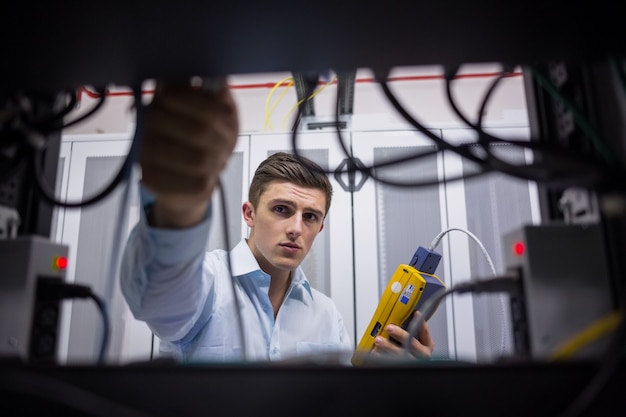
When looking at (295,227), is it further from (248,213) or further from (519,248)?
(519,248)

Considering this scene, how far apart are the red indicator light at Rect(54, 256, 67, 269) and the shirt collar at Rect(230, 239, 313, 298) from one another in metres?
0.98

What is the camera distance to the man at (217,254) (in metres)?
0.46

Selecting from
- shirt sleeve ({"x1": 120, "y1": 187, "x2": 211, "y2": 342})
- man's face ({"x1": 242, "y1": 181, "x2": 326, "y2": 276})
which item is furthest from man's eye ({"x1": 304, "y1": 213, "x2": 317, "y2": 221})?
shirt sleeve ({"x1": 120, "y1": 187, "x2": 211, "y2": 342})

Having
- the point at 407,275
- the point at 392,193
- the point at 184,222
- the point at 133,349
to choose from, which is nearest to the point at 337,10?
the point at 184,222

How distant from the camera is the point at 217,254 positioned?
1.53 metres

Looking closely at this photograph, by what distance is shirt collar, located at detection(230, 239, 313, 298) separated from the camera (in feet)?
4.78

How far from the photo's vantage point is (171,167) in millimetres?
482

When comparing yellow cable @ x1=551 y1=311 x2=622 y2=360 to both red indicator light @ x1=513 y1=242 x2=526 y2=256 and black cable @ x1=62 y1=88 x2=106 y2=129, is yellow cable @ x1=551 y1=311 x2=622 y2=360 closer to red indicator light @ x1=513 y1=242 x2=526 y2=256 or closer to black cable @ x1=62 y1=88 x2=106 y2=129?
red indicator light @ x1=513 y1=242 x2=526 y2=256

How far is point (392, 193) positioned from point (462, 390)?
1325mm

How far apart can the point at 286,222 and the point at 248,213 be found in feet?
0.69

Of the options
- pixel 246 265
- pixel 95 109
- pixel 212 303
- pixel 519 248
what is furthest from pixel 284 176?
pixel 519 248

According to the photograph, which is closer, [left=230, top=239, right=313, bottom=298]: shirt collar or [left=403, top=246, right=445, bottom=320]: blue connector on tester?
[left=403, top=246, right=445, bottom=320]: blue connector on tester

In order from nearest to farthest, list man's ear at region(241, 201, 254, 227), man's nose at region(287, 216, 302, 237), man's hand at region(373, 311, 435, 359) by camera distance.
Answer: man's hand at region(373, 311, 435, 359), man's nose at region(287, 216, 302, 237), man's ear at region(241, 201, 254, 227)

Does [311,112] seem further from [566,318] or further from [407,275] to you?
[566,318]
